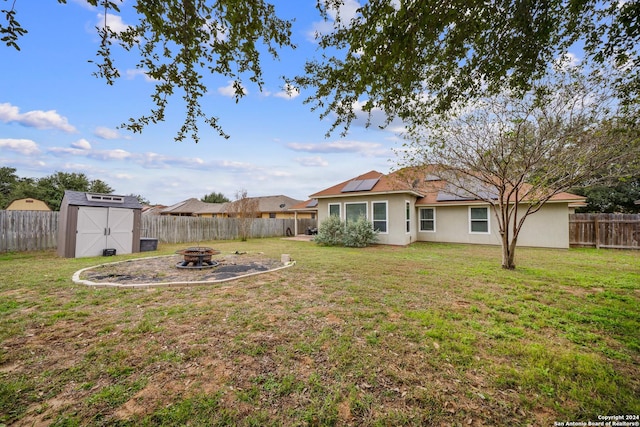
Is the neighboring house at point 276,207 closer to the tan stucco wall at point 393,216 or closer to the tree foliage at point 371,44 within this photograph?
the tan stucco wall at point 393,216

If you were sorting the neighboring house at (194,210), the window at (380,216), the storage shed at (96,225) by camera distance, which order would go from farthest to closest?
the neighboring house at (194,210)
the window at (380,216)
the storage shed at (96,225)

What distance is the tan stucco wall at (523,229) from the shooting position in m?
12.0

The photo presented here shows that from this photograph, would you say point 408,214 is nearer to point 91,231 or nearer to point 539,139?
point 539,139

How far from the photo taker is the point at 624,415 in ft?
6.50

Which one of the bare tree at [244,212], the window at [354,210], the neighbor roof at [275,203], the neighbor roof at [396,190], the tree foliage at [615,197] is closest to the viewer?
the neighbor roof at [396,190]

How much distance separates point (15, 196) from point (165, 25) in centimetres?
3766

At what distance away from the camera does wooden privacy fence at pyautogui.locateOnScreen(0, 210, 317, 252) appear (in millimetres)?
9977

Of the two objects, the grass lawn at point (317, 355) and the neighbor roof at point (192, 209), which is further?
the neighbor roof at point (192, 209)

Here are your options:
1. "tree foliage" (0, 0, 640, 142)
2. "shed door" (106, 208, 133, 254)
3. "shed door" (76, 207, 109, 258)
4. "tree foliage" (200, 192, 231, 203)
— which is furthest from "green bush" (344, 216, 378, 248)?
"tree foliage" (200, 192, 231, 203)

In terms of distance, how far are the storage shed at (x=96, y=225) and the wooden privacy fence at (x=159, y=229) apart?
1.50 m

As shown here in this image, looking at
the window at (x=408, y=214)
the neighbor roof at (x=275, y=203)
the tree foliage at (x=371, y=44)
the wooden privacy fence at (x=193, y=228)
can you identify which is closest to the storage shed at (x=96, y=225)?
the wooden privacy fence at (x=193, y=228)

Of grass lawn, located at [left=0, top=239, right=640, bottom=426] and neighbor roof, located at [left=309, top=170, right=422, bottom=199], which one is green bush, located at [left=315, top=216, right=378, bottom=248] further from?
grass lawn, located at [left=0, top=239, right=640, bottom=426]

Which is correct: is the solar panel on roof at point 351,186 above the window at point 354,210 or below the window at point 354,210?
above

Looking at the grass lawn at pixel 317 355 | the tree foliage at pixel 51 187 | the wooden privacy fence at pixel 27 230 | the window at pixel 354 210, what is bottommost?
the grass lawn at pixel 317 355
